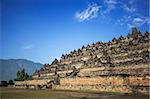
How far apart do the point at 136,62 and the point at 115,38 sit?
21.3m

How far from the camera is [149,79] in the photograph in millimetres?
29938

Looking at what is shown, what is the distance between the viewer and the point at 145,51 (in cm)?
3997

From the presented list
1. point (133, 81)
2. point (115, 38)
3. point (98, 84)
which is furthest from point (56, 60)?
point (133, 81)

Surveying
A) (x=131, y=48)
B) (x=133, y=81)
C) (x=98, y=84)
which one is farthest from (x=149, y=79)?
(x=131, y=48)

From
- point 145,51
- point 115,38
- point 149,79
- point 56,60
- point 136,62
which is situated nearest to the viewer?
point 149,79

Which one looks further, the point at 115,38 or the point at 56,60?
the point at 56,60

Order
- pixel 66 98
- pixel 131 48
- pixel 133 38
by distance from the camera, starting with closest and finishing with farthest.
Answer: pixel 66 98
pixel 131 48
pixel 133 38

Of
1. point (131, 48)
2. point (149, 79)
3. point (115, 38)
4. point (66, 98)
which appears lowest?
point (66, 98)

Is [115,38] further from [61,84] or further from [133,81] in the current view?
[133,81]

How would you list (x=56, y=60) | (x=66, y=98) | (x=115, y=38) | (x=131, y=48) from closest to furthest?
(x=66, y=98), (x=131, y=48), (x=115, y=38), (x=56, y=60)

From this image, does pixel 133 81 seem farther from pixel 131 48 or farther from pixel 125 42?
pixel 125 42

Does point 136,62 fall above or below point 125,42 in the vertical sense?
below

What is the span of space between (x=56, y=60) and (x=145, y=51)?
3586 centimetres

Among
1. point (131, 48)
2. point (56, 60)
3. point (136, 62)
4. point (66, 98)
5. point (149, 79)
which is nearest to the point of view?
point (66, 98)
